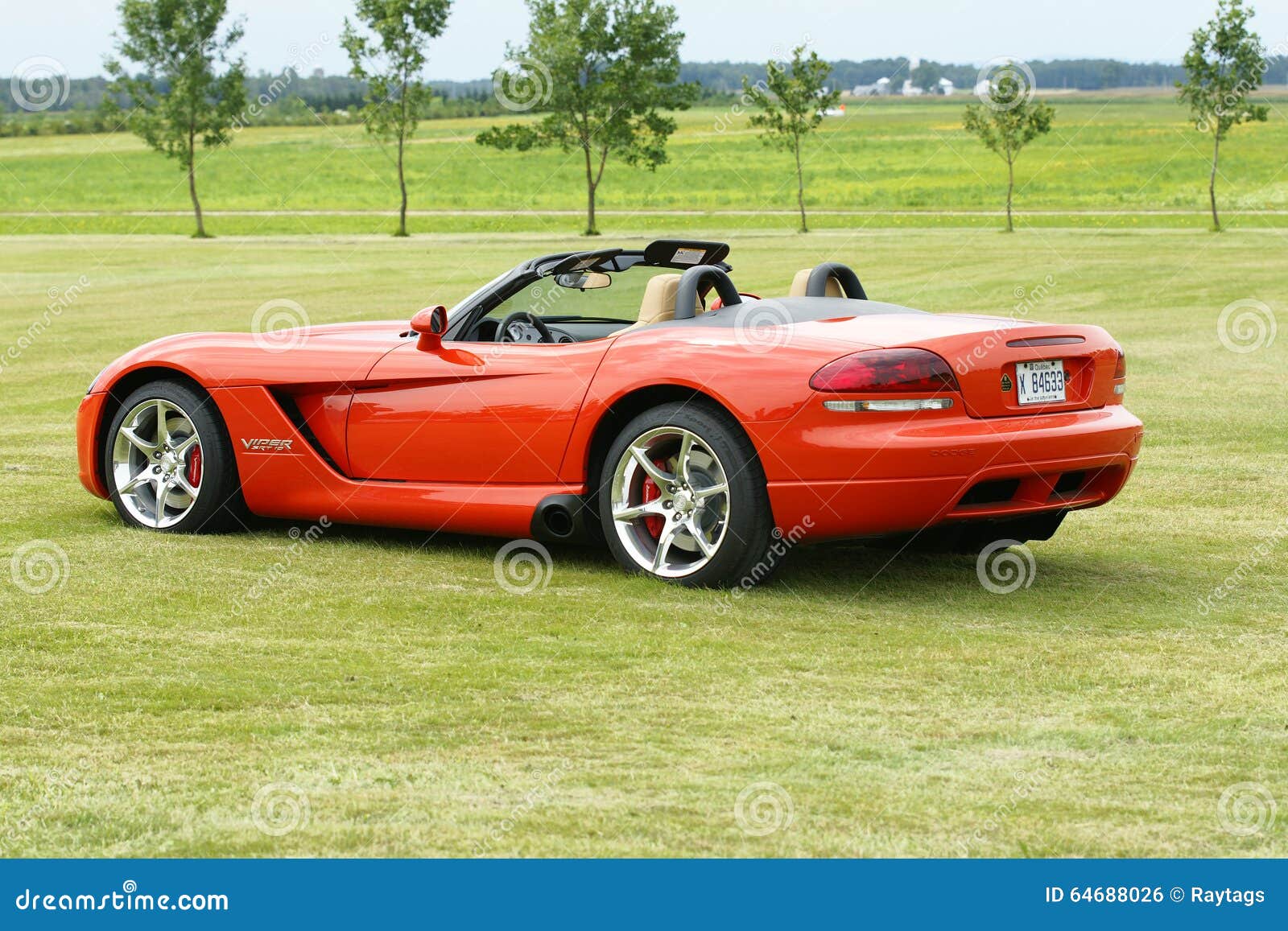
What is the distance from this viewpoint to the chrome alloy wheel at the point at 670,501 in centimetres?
630

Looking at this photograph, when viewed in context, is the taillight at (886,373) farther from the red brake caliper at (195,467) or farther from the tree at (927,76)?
the tree at (927,76)

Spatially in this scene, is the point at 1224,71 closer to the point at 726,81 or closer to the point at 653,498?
the point at 653,498

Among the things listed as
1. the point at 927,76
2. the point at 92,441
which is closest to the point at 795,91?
the point at 92,441

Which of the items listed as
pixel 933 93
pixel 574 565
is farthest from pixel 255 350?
pixel 933 93

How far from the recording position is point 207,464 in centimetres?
751

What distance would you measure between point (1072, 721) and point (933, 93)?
179348 millimetres

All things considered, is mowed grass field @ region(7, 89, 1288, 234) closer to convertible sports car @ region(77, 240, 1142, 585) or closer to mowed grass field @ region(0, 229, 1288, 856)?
convertible sports car @ region(77, 240, 1142, 585)

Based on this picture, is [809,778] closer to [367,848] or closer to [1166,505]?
[367,848]

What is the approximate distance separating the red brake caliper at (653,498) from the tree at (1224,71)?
1859 inches

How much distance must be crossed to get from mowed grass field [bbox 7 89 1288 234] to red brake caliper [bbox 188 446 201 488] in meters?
45.2

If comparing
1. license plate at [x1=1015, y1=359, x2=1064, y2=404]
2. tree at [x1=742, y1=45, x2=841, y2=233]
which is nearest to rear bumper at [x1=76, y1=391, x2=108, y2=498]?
license plate at [x1=1015, y1=359, x2=1064, y2=404]

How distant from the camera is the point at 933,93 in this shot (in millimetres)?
176750

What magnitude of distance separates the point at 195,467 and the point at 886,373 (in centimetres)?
341

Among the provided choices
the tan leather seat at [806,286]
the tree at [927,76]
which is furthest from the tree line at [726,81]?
the tan leather seat at [806,286]
